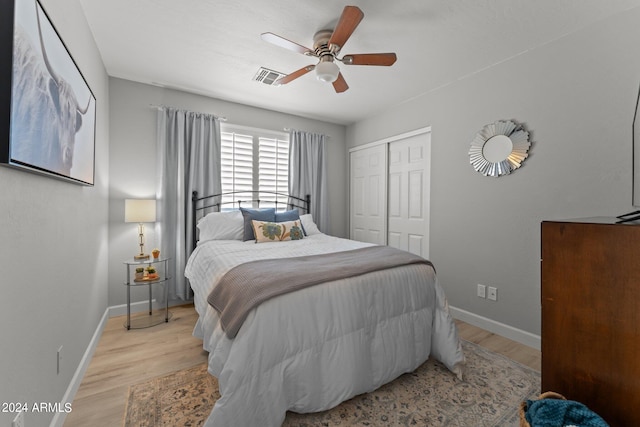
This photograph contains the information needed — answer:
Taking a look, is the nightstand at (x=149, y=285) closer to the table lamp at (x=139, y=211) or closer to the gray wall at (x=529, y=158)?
the table lamp at (x=139, y=211)

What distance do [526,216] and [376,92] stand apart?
2073 millimetres

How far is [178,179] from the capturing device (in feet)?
10.6

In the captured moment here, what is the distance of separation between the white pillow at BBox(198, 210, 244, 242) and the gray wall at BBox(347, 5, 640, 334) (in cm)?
230

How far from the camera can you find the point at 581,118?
2.16m

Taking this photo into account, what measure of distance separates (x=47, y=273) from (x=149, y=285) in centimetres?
182

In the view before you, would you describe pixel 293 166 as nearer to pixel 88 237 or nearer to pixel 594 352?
pixel 88 237

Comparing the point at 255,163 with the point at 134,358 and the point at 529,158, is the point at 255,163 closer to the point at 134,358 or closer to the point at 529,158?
→ the point at 134,358

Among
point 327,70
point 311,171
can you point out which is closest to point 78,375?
point 327,70

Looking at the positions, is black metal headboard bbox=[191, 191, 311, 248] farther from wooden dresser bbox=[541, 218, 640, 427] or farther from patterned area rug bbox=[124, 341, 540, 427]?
wooden dresser bbox=[541, 218, 640, 427]

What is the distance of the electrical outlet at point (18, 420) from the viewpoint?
Result: 1.00 metres

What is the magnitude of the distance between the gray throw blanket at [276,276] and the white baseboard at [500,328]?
4.19ft

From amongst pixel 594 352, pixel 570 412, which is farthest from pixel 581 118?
pixel 570 412

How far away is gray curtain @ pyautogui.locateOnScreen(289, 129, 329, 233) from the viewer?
4039mm

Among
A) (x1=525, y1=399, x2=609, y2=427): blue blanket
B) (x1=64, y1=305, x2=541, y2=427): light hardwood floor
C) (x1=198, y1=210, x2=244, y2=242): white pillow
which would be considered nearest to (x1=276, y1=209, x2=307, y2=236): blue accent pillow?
(x1=198, y1=210, x2=244, y2=242): white pillow
